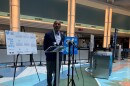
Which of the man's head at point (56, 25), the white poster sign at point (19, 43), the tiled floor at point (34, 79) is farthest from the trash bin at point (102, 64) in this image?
the man's head at point (56, 25)

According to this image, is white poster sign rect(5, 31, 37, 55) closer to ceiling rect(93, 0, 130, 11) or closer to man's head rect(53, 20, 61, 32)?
man's head rect(53, 20, 61, 32)

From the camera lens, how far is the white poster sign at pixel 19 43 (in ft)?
14.8

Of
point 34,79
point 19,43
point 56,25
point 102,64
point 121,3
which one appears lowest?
point 34,79

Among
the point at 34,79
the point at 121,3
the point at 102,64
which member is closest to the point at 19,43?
the point at 34,79

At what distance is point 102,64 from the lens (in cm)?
704

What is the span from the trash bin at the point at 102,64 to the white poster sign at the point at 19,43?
9.01 feet

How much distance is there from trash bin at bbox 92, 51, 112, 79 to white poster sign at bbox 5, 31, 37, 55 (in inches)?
108

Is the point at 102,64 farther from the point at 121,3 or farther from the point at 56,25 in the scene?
the point at 121,3

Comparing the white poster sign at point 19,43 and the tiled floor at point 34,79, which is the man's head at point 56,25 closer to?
the white poster sign at point 19,43

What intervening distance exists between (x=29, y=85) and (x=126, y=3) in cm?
1430

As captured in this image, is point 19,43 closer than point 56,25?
No

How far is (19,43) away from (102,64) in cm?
345

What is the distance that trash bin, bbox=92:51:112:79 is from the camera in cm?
700

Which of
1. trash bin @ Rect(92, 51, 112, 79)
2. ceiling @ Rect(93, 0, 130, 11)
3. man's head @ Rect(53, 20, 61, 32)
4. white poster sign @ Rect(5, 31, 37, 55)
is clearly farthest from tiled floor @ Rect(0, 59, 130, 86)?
ceiling @ Rect(93, 0, 130, 11)
